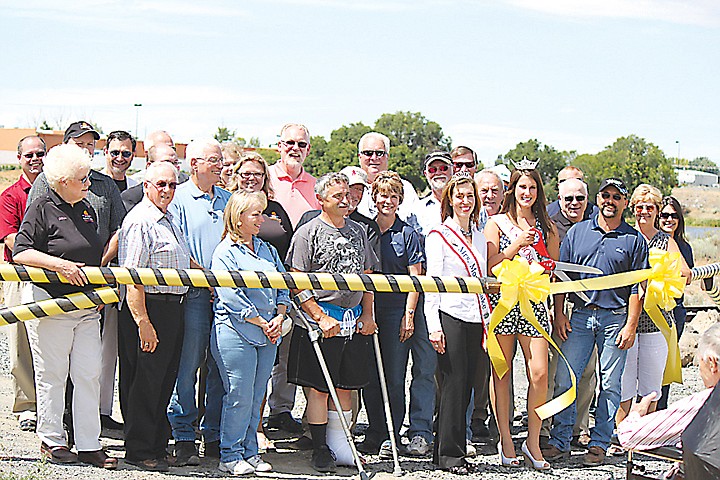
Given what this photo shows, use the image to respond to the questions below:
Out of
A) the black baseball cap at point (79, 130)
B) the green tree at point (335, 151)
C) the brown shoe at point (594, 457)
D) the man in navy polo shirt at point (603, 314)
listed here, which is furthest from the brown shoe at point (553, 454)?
the green tree at point (335, 151)

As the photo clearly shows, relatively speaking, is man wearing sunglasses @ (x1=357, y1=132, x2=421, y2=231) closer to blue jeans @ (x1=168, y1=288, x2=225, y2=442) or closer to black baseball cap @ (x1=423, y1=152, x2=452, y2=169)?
black baseball cap @ (x1=423, y1=152, x2=452, y2=169)

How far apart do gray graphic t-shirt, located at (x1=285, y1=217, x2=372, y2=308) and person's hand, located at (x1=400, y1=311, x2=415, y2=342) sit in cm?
70

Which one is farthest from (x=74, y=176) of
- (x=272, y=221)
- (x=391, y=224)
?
(x=391, y=224)

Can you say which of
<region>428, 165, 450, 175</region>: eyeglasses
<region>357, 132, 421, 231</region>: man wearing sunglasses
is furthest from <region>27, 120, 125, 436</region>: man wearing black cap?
<region>428, 165, 450, 175</region>: eyeglasses

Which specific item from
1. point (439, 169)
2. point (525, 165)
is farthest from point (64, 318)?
point (525, 165)

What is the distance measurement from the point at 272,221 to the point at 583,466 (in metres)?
3.17

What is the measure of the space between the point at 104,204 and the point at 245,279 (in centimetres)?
Result: 152

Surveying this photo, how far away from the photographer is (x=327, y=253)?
6.57 m

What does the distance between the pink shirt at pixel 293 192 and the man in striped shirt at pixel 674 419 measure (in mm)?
3671

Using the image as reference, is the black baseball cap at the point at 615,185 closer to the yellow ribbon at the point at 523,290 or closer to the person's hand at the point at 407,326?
the yellow ribbon at the point at 523,290

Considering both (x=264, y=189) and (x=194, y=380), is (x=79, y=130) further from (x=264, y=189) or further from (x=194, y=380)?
(x=194, y=380)

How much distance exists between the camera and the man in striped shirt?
4.65m

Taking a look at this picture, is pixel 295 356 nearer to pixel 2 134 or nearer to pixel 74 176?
pixel 74 176

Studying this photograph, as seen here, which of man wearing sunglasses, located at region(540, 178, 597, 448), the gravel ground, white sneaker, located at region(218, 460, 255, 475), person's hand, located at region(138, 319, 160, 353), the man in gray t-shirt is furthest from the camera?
man wearing sunglasses, located at region(540, 178, 597, 448)
